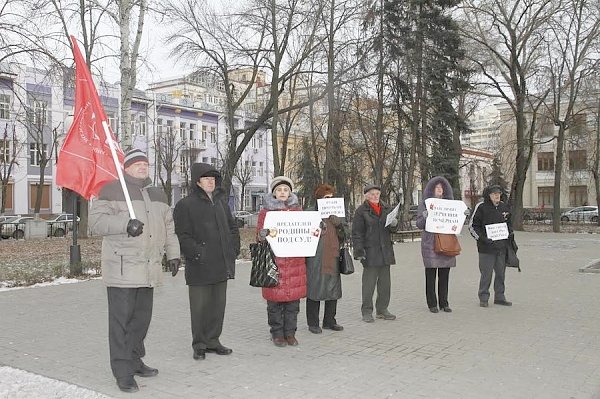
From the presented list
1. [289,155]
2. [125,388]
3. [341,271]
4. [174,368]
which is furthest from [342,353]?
[289,155]

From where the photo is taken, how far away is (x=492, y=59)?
34.2 m

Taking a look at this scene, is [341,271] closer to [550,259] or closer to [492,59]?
[550,259]

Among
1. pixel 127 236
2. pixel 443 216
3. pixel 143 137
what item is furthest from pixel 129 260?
pixel 143 137

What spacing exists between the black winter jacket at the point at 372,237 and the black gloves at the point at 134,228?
3693mm

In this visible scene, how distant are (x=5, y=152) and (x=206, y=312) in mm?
39364

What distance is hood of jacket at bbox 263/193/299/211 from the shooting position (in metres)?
6.85

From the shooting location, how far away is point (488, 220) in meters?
9.35

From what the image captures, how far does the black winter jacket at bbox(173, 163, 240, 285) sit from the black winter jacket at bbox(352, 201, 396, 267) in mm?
2385

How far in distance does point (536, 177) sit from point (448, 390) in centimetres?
6352

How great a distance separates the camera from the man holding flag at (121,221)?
5.24 meters

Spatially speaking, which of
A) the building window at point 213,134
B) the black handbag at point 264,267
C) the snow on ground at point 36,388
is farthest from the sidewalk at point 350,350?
the building window at point 213,134

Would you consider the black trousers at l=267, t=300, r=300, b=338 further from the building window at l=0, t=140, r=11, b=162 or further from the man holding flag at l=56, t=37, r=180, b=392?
the building window at l=0, t=140, r=11, b=162

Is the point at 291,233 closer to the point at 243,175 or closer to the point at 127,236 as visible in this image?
the point at 127,236

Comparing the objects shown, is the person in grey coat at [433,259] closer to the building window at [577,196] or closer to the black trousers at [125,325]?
the black trousers at [125,325]
